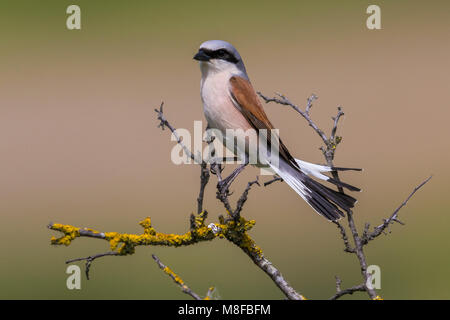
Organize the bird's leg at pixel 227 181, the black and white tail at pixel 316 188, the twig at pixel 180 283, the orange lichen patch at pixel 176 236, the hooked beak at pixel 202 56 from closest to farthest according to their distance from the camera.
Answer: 1. the twig at pixel 180 283
2. the orange lichen patch at pixel 176 236
3. the bird's leg at pixel 227 181
4. the black and white tail at pixel 316 188
5. the hooked beak at pixel 202 56

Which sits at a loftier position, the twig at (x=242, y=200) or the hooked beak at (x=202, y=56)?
the hooked beak at (x=202, y=56)

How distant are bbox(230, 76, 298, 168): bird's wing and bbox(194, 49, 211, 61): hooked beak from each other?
0.15 metres

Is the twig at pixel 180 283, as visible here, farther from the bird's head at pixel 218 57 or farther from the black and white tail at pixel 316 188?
the bird's head at pixel 218 57

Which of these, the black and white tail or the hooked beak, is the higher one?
the hooked beak

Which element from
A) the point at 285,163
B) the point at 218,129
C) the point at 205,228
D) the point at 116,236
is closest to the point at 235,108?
the point at 218,129

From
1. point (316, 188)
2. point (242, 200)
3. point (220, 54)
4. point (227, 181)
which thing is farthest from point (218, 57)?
point (242, 200)

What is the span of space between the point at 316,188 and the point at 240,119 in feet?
1.42

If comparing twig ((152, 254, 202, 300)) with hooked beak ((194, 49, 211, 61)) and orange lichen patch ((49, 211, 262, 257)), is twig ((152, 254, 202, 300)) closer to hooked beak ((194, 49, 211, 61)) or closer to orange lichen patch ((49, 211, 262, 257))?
orange lichen patch ((49, 211, 262, 257))

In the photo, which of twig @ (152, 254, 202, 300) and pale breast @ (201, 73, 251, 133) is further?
pale breast @ (201, 73, 251, 133)

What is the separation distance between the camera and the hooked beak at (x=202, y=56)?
7.18 feet

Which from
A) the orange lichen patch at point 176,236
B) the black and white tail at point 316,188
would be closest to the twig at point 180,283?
the orange lichen patch at point 176,236

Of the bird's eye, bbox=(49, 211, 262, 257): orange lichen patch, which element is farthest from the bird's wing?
bbox=(49, 211, 262, 257): orange lichen patch

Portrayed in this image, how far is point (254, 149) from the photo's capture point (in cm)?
224

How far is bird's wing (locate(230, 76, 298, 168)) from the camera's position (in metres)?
2.29
